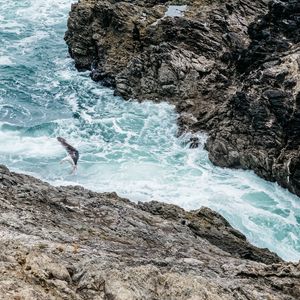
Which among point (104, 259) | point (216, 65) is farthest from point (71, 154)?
point (104, 259)

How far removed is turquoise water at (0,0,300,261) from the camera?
25156 millimetres

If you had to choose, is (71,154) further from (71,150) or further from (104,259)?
(104,259)

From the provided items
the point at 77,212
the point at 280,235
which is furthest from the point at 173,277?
the point at 280,235

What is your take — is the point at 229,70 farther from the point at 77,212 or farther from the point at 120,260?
the point at 120,260

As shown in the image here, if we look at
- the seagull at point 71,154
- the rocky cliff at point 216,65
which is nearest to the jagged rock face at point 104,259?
the seagull at point 71,154

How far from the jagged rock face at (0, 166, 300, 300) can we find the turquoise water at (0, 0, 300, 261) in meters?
10.5

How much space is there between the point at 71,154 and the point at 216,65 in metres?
12.0

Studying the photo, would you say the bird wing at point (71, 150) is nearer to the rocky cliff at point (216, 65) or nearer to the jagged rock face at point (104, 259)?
the rocky cliff at point (216, 65)

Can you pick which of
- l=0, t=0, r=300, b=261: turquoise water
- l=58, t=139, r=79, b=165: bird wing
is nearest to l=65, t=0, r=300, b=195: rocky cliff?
l=0, t=0, r=300, b=261: turquoise water

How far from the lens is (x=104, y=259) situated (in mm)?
9289

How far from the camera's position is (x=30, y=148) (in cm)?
2989

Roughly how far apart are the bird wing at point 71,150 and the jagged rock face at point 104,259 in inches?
537

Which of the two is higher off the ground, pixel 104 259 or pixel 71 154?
pixel 104 259

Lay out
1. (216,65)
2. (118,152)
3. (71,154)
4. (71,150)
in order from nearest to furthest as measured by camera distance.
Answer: (71,154) < (71,150) < (118,152) < (216,65)
